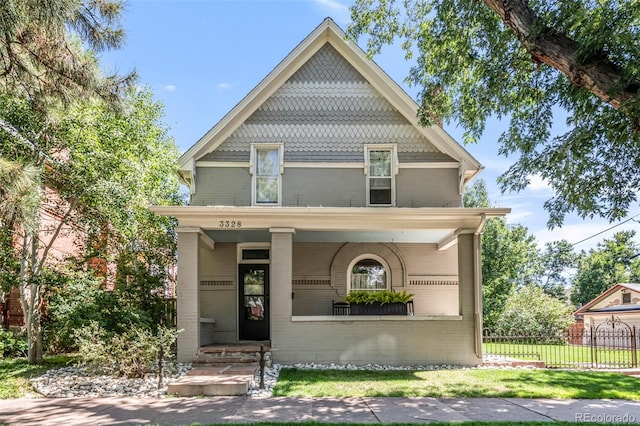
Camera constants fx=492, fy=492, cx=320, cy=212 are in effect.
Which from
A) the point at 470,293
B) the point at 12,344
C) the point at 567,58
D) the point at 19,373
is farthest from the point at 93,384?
the point at 567,58

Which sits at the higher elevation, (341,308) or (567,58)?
(567,58)

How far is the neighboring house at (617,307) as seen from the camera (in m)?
28.8

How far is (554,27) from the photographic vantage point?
772cm

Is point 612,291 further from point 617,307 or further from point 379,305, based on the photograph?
point 379,305

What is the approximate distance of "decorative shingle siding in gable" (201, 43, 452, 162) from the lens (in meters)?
14.3

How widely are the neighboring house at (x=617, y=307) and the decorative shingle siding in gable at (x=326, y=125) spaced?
70.8 feet

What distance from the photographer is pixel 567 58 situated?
7.40 meters

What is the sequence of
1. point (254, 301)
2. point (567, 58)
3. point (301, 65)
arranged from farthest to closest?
point (254, 301) → point (301, 65) → point (567, 58)

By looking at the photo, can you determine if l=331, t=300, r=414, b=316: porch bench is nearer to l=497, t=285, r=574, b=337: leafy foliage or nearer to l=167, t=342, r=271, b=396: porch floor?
l=167, t=342, r=271, b=396: porch floor

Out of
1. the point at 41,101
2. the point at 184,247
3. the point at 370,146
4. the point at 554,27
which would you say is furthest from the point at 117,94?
the point at 370,146

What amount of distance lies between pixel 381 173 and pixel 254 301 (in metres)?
5.37

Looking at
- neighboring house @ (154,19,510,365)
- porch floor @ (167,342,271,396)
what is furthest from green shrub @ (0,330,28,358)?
porch floor @ (167,342,271,396)

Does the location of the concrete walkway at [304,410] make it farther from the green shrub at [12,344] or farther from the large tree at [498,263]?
the large tree at [498,263]

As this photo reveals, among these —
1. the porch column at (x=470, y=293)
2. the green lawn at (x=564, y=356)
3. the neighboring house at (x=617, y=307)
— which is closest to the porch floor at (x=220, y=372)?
the porch column at (x=470, y=293)
